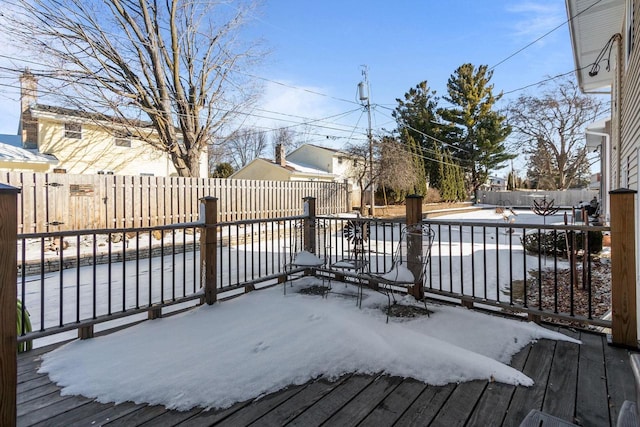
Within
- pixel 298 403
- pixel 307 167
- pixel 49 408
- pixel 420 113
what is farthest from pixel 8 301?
pixel 420 113

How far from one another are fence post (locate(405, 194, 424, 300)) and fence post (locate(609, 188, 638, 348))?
1.50 meters

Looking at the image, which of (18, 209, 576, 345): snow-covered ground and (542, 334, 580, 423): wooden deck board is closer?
(542, 334, 580, 423): wooden deck board

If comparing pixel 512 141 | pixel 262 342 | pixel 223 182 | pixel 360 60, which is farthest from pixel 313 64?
pixel 512 141

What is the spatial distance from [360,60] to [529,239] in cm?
1255

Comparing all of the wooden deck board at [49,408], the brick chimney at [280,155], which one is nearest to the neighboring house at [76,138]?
the brick chimney at [280,155]

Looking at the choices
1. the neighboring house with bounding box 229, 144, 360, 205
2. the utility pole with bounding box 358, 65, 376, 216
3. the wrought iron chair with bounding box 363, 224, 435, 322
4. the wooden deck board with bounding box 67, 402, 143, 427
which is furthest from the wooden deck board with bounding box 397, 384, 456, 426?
the neighboring house with bounding box 229, 144, 360, 205

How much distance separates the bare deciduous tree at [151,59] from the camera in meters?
10.4

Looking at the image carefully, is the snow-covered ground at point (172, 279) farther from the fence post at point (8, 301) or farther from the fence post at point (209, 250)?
the fence post at point (8, 301)

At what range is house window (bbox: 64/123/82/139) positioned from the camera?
1296cm

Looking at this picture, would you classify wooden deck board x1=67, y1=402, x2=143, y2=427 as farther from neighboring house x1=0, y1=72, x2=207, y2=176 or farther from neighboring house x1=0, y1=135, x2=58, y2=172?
neighboring house x1=0, y1=135, x2=58, y2=172

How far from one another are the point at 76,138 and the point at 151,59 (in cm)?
470

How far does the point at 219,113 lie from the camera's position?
1331 centimetres

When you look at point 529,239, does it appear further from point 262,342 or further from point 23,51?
point 23,51

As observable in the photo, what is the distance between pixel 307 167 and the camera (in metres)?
23.2
